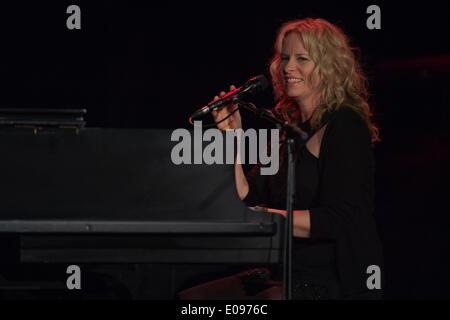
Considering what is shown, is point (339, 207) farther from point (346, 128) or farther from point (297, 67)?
point (297, 67)

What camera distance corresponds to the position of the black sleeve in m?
2.81

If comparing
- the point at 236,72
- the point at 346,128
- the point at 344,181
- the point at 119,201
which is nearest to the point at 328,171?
the point at 344,181

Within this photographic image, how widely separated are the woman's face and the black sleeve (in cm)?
18

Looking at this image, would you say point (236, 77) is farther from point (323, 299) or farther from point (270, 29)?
point (323, 299)

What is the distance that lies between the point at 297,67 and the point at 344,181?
0.47 meters

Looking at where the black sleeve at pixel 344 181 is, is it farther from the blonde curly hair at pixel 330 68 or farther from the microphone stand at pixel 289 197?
the microphone stand at pixel 289 197

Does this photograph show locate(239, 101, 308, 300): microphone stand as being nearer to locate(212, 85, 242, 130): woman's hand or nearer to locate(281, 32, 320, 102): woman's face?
locate(212, 85, 242, 130): woman's hand

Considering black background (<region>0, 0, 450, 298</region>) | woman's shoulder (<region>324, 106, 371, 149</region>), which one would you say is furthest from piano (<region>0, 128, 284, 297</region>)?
black background (<region>0, 0, 450, 298</region>)


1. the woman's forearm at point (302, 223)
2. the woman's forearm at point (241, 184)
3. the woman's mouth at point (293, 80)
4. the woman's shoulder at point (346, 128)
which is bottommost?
the woman's forearm at point (302, 223)

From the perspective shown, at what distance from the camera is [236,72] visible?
4281 mm

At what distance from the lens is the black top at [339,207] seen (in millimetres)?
2836

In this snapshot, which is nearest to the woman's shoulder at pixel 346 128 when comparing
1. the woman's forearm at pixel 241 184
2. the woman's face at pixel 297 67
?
the woman's face at pixel 297 67

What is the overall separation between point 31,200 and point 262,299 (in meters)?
0.76
